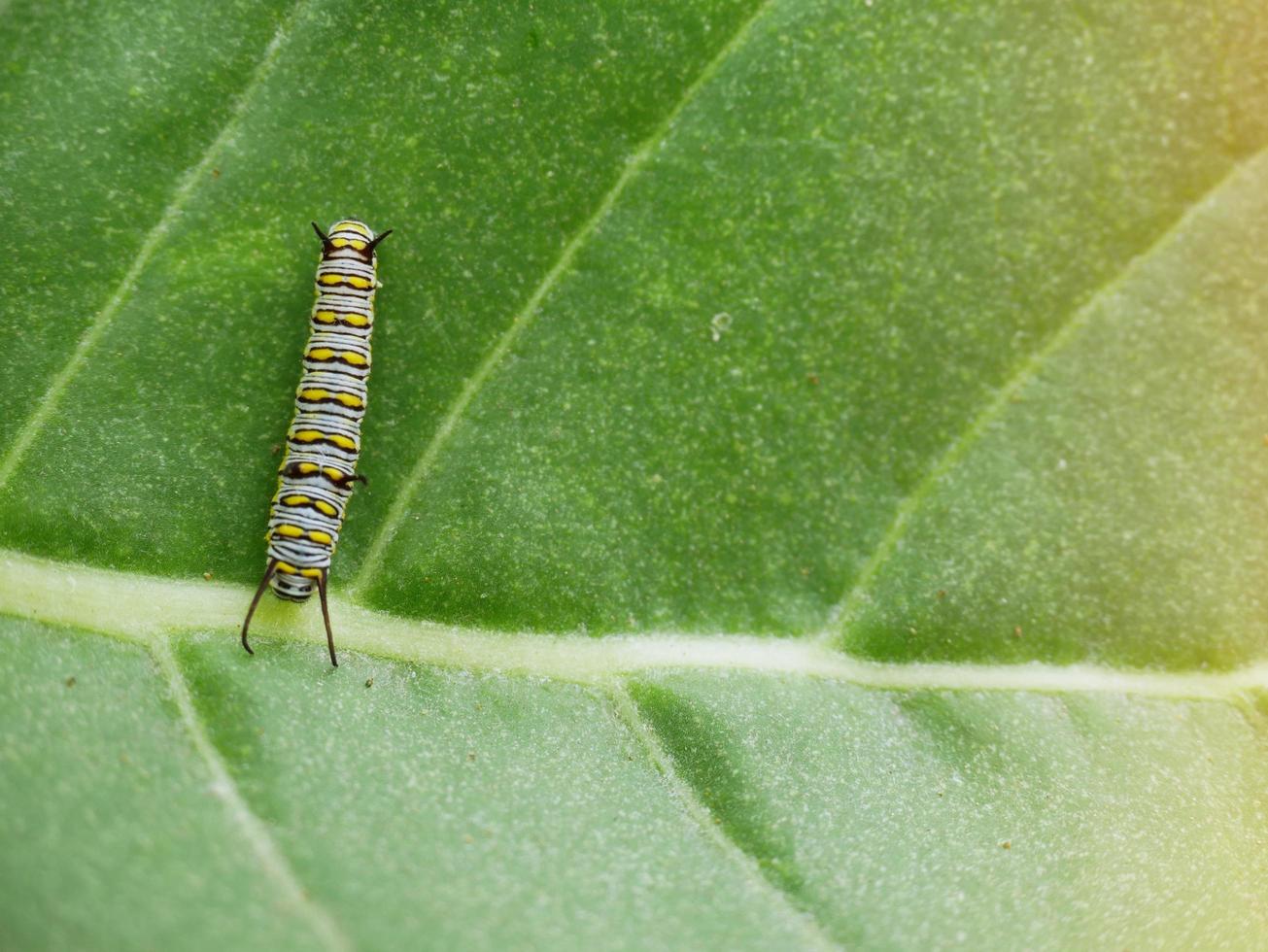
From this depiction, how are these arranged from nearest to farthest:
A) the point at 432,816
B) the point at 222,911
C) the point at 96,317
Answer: the point at 222,911
the point at 432,816
the point at 96,317

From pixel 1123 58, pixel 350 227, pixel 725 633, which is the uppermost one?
pixel 1123 58

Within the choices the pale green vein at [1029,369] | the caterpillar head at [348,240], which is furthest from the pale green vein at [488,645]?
the caterpillar head at [348,240]

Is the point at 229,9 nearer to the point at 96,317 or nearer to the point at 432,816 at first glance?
the point at 96,317

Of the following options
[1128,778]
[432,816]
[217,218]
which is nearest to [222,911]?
[432,816]

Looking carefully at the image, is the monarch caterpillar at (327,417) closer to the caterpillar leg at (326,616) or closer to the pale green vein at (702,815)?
the caterpillar leg at (326,616)

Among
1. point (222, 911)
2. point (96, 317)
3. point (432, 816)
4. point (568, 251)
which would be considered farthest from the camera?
point (568, 251)

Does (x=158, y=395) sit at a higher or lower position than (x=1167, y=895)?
lower

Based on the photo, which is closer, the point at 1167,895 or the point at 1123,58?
the point at 1167,895
